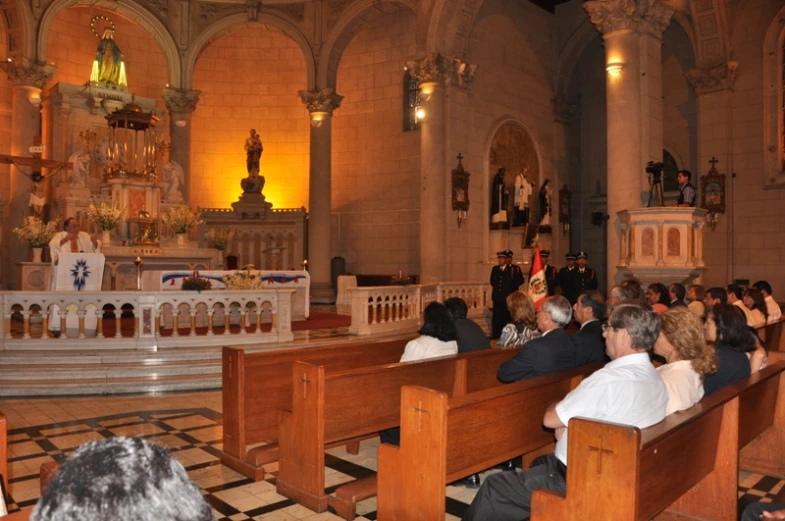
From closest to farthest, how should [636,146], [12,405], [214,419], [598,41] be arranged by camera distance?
[214,419], [12,405], [636,146], [598,41]

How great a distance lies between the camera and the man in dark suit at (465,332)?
17.6ft

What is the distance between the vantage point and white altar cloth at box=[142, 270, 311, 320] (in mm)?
10133

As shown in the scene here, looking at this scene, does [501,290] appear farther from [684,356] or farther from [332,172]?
[332,172]

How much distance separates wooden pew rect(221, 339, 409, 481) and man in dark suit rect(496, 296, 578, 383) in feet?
5.14

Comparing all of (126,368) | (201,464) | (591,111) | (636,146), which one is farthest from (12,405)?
(591,111)

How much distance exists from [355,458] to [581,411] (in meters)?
2.69

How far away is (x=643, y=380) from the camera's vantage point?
2.94 meters

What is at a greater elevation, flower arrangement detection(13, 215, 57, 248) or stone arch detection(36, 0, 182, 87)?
stone arch detection(36, 0, 182, 87)

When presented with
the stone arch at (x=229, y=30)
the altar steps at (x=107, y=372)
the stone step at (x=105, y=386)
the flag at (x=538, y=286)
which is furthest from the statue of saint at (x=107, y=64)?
the flag at (x=538, y=286)

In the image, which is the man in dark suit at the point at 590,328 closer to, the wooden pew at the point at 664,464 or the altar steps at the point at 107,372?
the wooden pew at the point at 664,464

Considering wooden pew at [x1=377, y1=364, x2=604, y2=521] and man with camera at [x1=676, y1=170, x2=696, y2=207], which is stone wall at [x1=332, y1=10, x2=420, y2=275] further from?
wooden pew at [x1=377, y1=364, x2=604, y2=521]

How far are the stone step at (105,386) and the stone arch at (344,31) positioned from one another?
11.5 meters

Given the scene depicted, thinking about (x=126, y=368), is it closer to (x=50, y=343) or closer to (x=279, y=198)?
(x=50, y=343)

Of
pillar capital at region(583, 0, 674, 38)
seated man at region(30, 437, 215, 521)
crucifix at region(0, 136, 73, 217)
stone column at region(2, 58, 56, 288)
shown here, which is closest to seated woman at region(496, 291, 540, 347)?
seated man at region(30, 437, 215, 521)
